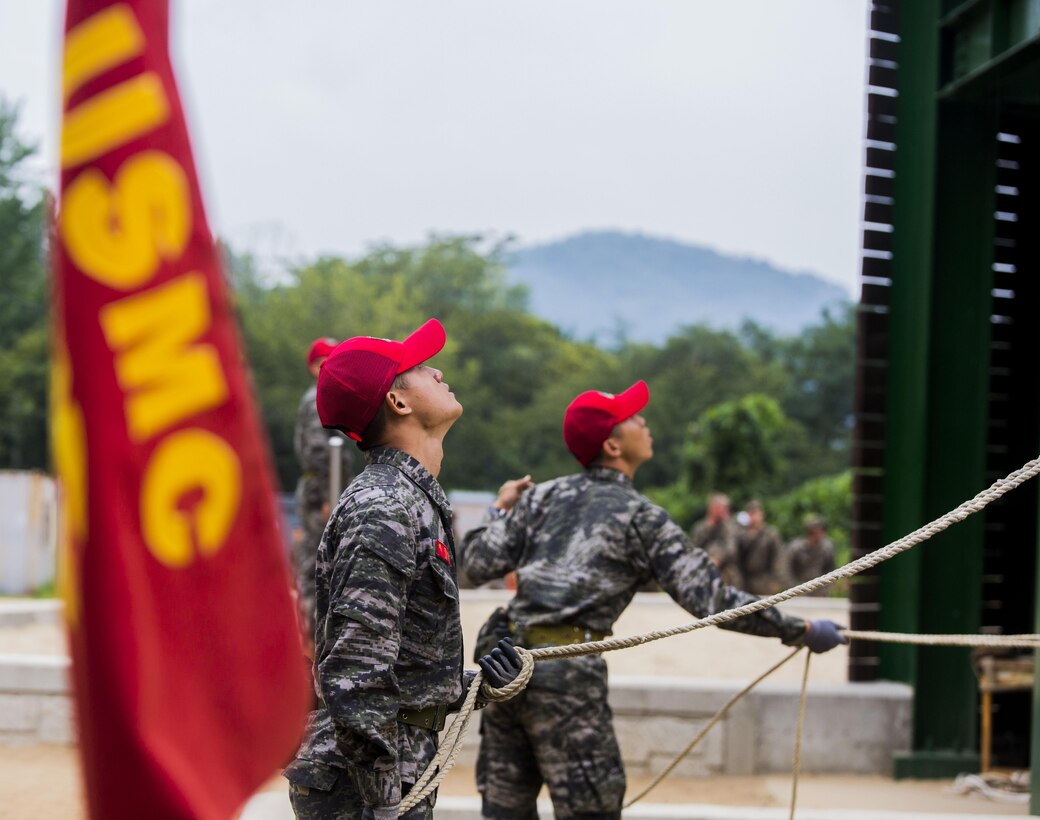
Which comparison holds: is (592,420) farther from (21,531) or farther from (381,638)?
A: (21,531)

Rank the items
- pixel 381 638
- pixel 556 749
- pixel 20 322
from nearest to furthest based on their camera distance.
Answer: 1. pixel 381 638
2. pixel 556 749
3. pixel 20 322

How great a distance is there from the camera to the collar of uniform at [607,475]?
189 inches

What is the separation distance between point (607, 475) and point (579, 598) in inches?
20.0

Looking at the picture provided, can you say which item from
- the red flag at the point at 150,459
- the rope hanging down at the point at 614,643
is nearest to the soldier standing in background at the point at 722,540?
the rope hanging down at the point at 614,643

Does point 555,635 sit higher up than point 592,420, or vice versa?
point 592,420

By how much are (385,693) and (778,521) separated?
33596 mm

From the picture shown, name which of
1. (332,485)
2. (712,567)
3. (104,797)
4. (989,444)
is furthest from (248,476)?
(989,444)

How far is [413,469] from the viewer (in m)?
3.29

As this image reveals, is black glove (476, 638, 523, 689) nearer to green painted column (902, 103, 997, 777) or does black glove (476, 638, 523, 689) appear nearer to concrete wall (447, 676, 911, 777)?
concrete wall (447, 676, 911, 777)

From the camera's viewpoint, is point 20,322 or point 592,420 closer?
point 592,420

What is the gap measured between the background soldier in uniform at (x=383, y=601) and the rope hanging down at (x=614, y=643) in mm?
38

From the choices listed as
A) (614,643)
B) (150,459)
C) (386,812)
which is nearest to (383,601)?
(386,812)

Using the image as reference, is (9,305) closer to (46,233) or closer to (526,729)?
(526,729)

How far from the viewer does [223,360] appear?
1416 mm
